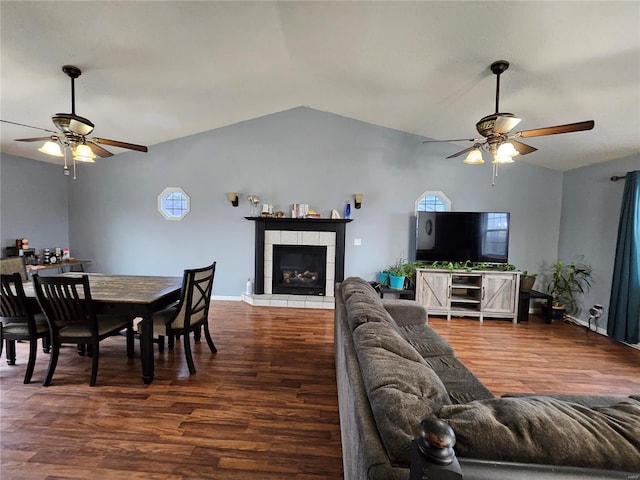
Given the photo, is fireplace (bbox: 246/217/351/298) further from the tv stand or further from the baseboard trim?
the baseboard trim

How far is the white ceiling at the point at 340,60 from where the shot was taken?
224 cm

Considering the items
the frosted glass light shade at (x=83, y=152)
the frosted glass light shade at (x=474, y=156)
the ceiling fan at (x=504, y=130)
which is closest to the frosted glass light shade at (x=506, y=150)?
the ceiling fan at (x=504, y=130)

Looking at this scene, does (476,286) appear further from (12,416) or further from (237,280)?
(12,416)

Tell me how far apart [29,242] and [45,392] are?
12.1ft

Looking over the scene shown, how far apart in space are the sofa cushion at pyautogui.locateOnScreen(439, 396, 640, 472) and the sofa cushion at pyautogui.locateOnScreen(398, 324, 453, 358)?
1.43 metres

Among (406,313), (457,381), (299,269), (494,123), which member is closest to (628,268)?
(494,123)

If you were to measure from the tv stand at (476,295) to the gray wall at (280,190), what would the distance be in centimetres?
70

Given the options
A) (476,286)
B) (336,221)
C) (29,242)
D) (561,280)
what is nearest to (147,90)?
(336,221)

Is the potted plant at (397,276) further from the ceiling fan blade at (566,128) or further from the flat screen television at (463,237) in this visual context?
the ceiling fan blade at (566,128)

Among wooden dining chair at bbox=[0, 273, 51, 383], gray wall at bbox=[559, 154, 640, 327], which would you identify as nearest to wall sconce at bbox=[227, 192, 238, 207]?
wooden dining chair at bbox=[0, 273, 51, 383]

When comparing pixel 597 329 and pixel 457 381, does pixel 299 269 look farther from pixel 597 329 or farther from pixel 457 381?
pixel 597 329

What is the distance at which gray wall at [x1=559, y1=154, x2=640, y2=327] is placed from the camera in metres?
3.94

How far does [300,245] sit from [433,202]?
2.35m

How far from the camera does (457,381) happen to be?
1872mm
